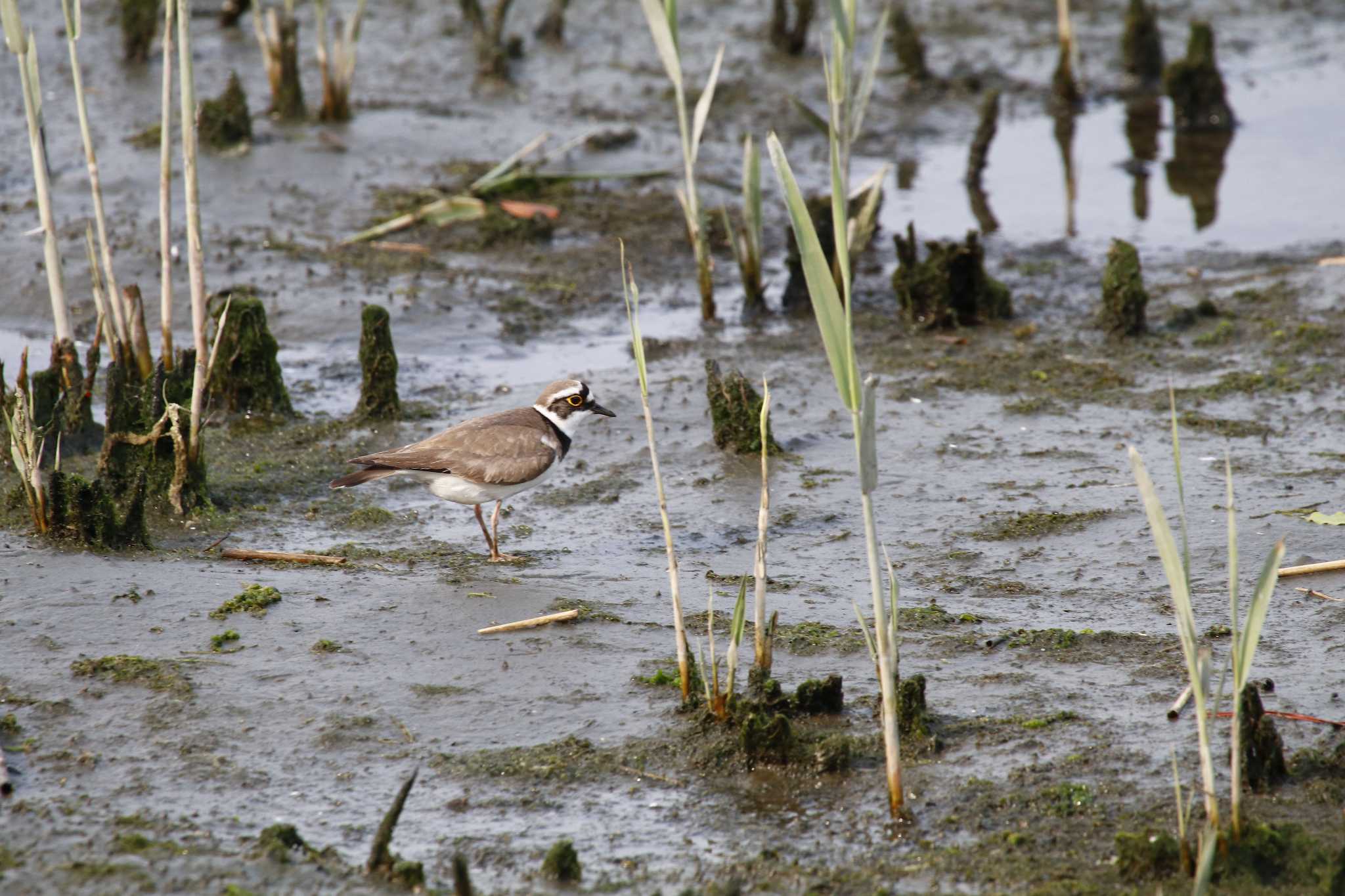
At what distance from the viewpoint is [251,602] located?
→ 5.83m

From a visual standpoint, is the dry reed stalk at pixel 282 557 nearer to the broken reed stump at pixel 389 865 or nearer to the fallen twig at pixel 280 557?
the fallen twig at pixel 280 557

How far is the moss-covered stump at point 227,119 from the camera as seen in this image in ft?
38.4

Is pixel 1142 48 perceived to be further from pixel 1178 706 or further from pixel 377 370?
pixel 1178 706

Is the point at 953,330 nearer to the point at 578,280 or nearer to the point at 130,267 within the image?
the point at 578,280

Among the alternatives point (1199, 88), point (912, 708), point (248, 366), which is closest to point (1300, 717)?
point (912, 708)

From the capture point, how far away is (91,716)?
16.3 feet

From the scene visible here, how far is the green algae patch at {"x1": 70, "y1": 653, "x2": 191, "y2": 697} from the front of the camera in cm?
519

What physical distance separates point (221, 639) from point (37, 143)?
3.06 m

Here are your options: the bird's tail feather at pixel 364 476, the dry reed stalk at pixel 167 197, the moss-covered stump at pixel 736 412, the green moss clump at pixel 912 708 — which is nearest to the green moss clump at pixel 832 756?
the green moss clump at pixel 912 708

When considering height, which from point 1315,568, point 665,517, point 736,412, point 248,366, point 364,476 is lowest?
point 1315,568

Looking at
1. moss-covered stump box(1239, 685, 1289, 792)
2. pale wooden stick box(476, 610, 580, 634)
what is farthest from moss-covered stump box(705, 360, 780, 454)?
moss-covered stump box(1239, 685, 1289, 792)

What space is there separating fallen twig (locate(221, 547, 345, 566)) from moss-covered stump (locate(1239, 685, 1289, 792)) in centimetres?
376

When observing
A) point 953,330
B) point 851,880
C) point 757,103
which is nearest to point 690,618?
point 851,880

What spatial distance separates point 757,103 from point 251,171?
501cm
